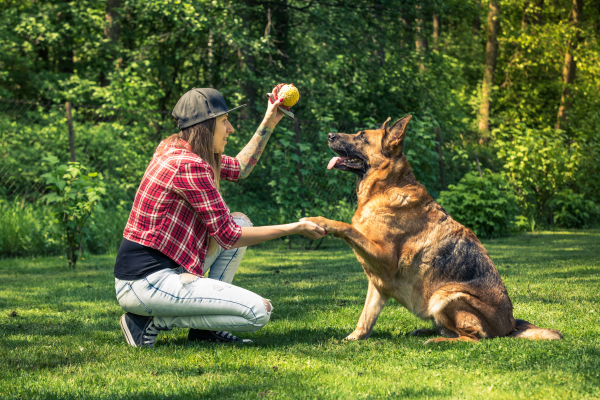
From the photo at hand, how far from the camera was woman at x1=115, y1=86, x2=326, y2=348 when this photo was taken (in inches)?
144

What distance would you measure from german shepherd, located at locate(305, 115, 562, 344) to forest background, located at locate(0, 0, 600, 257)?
5.66m

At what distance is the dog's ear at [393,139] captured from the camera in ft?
14.5

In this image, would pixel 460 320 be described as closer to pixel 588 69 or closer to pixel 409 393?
pixel 409 393

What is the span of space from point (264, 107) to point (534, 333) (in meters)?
9.87

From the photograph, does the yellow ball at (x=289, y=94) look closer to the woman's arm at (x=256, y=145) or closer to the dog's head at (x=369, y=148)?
the woman's arm at (x=256, y=145)

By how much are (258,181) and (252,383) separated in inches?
380

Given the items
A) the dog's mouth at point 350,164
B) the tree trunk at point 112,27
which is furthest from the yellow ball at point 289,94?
the tree trunk at point 112,27

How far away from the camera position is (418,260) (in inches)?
163

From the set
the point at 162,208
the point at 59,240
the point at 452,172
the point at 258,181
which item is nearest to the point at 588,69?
the point at 452,172

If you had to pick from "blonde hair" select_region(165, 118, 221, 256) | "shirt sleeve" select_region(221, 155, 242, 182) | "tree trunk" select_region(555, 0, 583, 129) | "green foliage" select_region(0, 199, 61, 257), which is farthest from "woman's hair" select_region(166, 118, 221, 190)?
"tree trunk" select_region(555, 0, 583, 129)

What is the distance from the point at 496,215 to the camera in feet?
37.6

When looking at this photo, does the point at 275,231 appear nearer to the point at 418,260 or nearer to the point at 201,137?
the point at 201,137

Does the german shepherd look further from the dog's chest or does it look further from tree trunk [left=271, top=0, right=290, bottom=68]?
tree trunk [left=271, top=0, right=290, bottom=68]

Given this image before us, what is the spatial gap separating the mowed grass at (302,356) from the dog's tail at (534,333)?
0.29 ft
